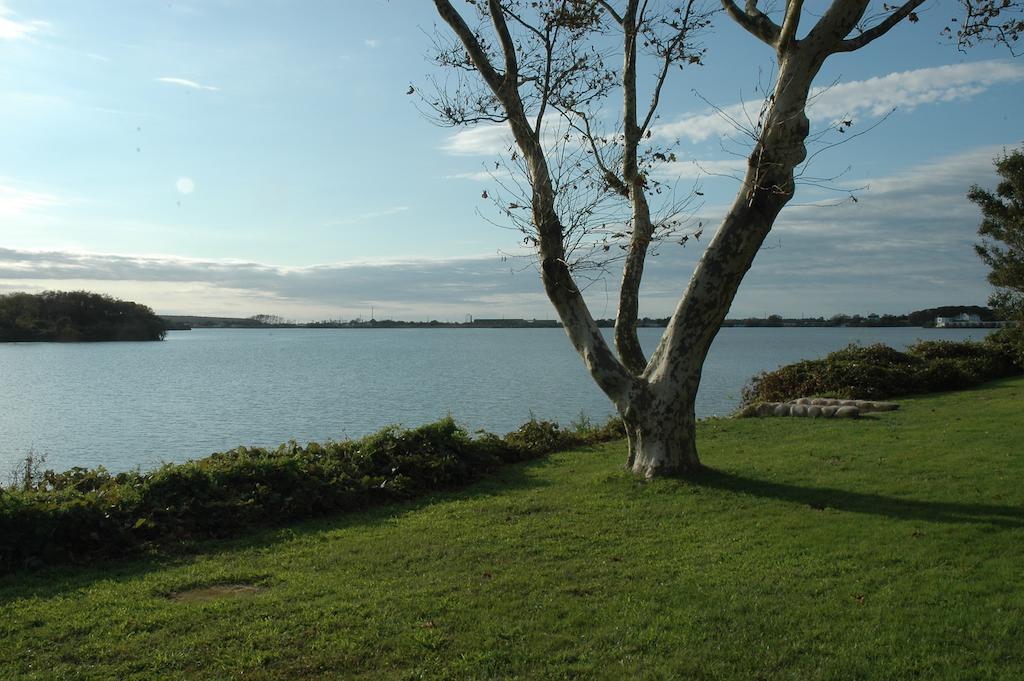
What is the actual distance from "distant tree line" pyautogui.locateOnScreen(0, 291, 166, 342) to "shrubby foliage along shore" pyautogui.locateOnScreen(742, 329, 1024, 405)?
80.9m

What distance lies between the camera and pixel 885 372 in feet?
67.1

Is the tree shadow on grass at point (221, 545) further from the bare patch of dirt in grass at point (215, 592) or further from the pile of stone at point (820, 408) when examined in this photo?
the pile of stone at point (820, 408)

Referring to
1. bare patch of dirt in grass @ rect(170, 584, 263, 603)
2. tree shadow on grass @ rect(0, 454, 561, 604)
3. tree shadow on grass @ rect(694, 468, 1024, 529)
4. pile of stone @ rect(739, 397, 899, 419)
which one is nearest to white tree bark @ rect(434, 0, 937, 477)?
tree shadow on grass @ rect(694, 468, 1024, 529)

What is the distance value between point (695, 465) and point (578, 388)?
22.4m

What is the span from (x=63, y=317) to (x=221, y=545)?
87.1 metres

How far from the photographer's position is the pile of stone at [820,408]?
621 inches

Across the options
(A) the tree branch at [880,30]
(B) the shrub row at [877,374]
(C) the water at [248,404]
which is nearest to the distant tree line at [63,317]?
(C) the water at [248,404]

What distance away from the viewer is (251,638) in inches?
203

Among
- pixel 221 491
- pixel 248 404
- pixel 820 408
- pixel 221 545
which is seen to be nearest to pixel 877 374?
pixel 820 408

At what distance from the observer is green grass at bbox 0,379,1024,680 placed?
480cm

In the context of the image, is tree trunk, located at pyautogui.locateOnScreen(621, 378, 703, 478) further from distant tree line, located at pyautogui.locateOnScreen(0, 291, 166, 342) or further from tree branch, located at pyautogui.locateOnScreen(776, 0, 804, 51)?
distant tree line, located at pyautogui.locateOnScreen(0, 291, 166, 342)

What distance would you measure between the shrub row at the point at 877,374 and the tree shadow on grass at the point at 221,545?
1197cm

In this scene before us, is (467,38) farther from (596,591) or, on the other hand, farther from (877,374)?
(877,374)

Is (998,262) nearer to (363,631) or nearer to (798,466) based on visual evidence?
(798,466)
